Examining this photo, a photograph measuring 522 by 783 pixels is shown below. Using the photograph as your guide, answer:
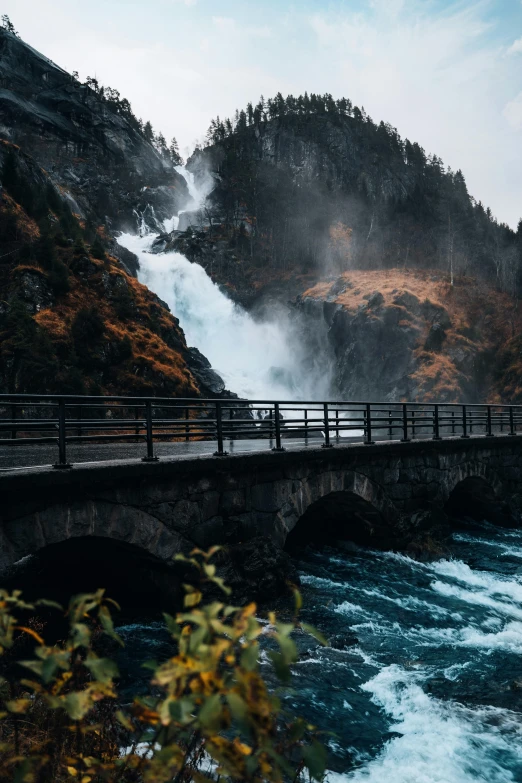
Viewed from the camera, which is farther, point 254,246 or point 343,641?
point 254,246

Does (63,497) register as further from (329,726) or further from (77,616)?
(77,616)

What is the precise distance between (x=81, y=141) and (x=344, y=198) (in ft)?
161

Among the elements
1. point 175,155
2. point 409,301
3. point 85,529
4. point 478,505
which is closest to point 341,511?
point 478,505

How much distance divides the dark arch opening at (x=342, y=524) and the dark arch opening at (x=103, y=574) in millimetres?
5363

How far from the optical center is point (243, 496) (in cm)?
975

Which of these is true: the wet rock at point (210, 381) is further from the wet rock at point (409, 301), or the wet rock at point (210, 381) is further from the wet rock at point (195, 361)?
the wet rock at point (409, 301)

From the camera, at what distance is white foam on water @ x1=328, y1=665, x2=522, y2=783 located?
221 inches

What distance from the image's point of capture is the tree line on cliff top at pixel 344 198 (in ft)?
284

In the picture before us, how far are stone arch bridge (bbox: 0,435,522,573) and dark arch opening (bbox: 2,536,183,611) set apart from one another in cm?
45

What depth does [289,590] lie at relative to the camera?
9.84m

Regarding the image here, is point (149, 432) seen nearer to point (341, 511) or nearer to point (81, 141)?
point (341, 511)

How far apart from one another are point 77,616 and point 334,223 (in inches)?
3967

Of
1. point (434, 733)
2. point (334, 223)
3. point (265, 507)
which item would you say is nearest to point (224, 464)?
point (265, 507)

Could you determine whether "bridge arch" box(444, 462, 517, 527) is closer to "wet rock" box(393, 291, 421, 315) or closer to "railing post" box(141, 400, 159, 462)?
"railing post" box(141, 400, 159, 462)
